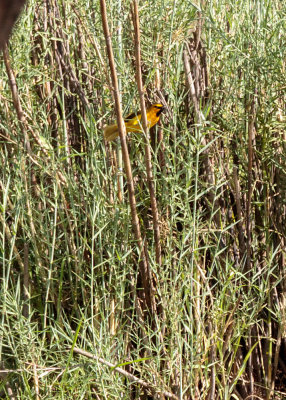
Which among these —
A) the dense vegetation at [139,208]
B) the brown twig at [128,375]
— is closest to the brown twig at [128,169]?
the dense vegetation at [139,208]

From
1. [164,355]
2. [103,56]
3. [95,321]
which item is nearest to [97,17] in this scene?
[103,56]

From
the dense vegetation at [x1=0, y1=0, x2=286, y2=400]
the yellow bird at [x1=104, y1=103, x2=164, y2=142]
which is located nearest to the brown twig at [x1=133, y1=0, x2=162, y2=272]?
the dense vegetation at [x1=0, y1=0, x2=286, y2=400]

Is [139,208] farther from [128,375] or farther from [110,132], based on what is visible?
[128,375]

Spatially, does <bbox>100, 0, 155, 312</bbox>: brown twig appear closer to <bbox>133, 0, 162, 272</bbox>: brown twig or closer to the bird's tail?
<bbox>133, 0, 162, 272</bbox>: brown twig

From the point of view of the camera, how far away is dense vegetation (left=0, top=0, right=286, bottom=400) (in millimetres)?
2117

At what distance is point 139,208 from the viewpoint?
2475mm

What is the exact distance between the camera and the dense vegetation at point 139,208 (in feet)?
6.95

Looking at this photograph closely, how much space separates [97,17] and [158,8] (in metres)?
0.26

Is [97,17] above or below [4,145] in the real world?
above

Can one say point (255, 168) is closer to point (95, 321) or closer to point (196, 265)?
point (196, 265)

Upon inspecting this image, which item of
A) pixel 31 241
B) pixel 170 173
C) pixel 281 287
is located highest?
pixel 170 173

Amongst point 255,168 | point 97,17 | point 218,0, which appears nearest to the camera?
point 97,17

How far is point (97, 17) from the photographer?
2354mm

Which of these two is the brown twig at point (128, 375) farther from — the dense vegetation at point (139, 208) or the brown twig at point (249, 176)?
the brown twig at point (249, 176)
